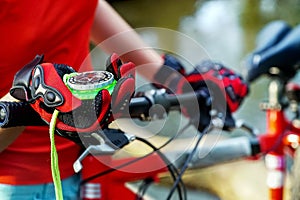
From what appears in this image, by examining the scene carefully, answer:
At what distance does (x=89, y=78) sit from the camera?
0.83 m

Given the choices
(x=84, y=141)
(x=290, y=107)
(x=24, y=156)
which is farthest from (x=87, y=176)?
(x=290, y=107)

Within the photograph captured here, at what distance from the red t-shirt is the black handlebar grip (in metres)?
0.24

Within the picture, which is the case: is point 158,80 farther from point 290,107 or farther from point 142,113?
point 290,107

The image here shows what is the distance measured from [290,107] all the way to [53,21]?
958 mm

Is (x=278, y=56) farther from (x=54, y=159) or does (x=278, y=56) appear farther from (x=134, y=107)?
(x=54, y=159)

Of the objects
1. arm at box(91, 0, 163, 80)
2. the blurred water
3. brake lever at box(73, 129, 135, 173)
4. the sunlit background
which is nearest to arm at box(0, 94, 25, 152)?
brake lever at box(73, 129, 135, 173)

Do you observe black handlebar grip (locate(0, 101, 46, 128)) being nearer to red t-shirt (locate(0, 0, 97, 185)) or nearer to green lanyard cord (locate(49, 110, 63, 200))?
green lanyard cord (locate(49, 110, 63, 200))

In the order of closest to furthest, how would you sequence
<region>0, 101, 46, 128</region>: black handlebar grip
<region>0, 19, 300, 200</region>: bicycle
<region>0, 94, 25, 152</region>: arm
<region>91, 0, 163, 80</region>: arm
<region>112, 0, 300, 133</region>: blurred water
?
1. <region>0, 101, 46, 128</region>: black handlebar grip
2. <region>0, 94, 25, 152</region>: arm
3. <region>0, 19, 300, 200</region>: bicycle
4. <region>91, 0, 163, 80</region>: arm
5. <region>112, 0, 300, 133</region>: blurred water

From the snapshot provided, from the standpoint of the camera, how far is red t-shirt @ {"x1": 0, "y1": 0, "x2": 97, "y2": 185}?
1142mm

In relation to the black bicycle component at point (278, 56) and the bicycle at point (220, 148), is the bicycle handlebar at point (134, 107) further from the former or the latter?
the black bicycle component at point (278, 56)

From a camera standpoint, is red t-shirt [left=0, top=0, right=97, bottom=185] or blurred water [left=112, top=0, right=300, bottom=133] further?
blurred water [left=112, top=0, right=300, bottom=133]

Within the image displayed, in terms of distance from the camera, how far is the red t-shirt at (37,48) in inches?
44.9

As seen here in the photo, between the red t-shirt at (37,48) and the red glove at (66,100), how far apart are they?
0.28 metres

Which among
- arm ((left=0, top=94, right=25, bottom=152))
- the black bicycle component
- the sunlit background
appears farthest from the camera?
the sunlit background
